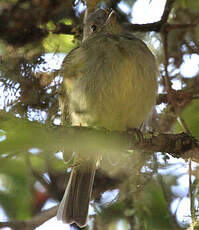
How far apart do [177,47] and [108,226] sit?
5.17 ft

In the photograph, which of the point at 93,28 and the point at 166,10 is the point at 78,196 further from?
the point at 166,10

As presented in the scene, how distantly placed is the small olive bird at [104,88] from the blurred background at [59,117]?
0.41ft

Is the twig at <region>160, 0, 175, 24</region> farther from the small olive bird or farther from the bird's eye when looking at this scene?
the bird's eye

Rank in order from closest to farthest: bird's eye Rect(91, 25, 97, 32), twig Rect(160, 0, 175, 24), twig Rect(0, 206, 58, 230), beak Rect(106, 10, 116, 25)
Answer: twig Rect(0, 206, 58, 230) → twig Rect(160, 0, 175, 24) → beak Rect(106, 10, 116, 25) → bird's eye Rect(91, 25, 97, 32)

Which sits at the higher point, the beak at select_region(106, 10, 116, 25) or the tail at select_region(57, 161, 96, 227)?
the beak at select_region(106, 10, 116, 25)

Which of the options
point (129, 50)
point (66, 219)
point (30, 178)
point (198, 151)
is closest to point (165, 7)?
point (129, 50)

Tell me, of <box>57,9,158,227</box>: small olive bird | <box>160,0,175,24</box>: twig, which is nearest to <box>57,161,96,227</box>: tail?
<box>57,9,158,227</box>: small olive bird

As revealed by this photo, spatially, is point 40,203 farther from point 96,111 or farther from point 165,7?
point 165,7

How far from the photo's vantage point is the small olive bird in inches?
109

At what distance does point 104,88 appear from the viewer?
2.78m

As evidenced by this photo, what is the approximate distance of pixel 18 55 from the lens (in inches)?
101

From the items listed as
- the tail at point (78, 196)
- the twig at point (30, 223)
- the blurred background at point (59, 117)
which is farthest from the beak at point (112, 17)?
the twig at point (30, 223)

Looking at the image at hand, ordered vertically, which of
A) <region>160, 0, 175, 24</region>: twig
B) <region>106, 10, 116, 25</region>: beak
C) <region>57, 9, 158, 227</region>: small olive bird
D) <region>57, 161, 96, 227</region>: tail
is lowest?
<region>57, 161, 96, 227</region>: tail

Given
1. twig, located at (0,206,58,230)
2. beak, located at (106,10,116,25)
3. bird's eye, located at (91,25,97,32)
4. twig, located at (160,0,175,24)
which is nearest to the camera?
twig, located at (0,206,58,230)
